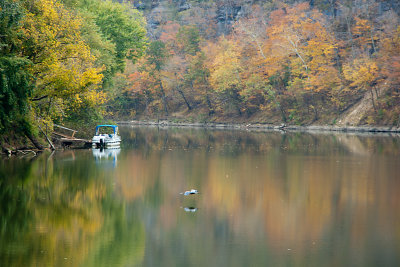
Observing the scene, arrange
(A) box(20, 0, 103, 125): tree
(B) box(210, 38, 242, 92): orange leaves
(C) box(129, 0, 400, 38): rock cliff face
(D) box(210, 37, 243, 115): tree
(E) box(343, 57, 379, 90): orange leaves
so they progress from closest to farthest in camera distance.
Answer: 1. (A) box(20, 0, 103, 125): tree
2. (E) box(343, 57, 379, 90): orange leaves
3. (B) box(210, 38, 242, 92): orange leaves
4. (D) box(210, 37, 243, 115): tree
5. (C) box(129, 0, 400, 38): rock cliff face

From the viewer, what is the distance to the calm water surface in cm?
1173

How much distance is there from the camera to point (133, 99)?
105812 millimetres

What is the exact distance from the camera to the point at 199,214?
16.1 meters

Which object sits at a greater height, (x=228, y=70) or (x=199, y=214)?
(x=228, y=70)

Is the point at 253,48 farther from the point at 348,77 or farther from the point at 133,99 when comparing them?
the point at 133,99

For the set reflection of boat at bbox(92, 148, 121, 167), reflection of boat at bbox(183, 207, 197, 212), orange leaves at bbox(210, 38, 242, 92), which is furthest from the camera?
orange leaves at bbox(210, 38, 242, 92)

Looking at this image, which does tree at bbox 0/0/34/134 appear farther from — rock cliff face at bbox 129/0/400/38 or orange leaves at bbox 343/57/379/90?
rock cliff face at bbox 129/0/400/38

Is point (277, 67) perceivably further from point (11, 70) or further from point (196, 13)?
point (11, 70)

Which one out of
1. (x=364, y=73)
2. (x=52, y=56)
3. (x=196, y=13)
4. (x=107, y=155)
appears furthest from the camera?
(x=196, y=13)

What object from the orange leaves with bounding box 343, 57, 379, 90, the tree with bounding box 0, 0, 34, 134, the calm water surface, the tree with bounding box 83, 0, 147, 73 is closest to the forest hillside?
the orange leaves with bounding box 343, 57, 379, 90

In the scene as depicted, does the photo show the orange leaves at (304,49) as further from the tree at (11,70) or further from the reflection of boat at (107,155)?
the tree at (11,70)

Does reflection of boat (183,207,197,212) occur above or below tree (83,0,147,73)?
below

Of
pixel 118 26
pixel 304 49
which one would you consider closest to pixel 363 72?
pixel 304 49

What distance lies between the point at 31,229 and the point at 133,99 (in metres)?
92.8
